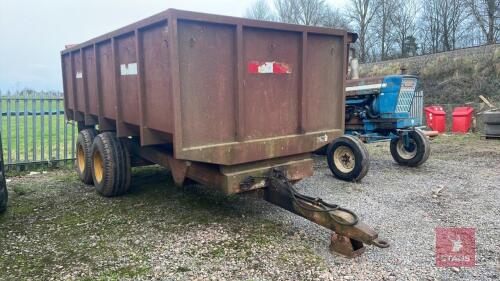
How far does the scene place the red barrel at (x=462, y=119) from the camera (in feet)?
44.7

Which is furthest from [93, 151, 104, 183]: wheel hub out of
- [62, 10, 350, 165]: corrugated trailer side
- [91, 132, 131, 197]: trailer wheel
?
[62, 10, 350, 165]: corrugated trailer side

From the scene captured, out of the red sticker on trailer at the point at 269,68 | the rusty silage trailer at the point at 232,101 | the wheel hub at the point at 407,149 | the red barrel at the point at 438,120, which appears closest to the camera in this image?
the rusty silage trailer at the point at 232,101

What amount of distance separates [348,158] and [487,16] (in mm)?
27056

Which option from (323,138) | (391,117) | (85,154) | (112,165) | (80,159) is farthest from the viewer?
(391,117)

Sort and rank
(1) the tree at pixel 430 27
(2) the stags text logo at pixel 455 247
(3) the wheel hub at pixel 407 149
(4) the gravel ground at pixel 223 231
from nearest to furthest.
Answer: (4) the gravel ground at pixel 223 231, (2) the stags text logo at pixel 455 247, (3) the wheel hub at pixel 407 149, (1) the tree at pixel 430 27

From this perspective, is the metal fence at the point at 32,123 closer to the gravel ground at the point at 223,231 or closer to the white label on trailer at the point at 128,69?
the gravel ground at the point at 223,231

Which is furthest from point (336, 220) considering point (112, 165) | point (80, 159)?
point (80, 159)

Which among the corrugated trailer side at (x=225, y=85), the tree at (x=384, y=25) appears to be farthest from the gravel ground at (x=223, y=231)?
the tree at (x=384, y=25)

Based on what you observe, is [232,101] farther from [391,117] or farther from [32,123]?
[32,123]

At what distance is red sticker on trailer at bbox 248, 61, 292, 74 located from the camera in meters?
4.16

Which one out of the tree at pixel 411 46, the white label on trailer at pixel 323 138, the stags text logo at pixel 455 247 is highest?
the tree at pixel 411 46

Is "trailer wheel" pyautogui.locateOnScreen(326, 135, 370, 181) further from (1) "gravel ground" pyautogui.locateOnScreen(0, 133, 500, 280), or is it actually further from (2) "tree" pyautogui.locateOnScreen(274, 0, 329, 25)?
(2) "tree" pyautogui.locateOnScreen(274, 0, 329, 25)

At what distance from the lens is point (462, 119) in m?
13.7

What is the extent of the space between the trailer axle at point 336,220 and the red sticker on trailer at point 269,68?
1.16m
